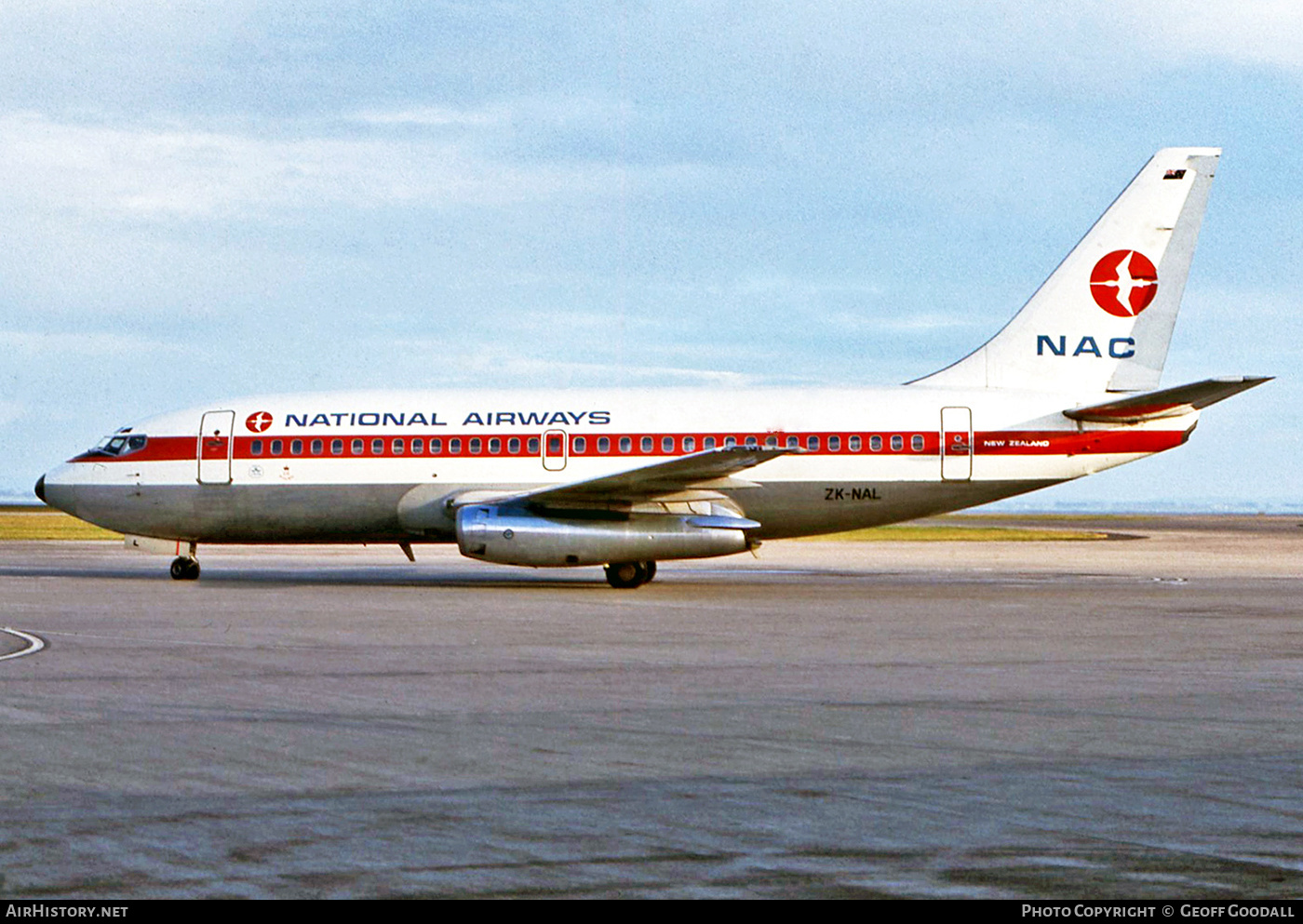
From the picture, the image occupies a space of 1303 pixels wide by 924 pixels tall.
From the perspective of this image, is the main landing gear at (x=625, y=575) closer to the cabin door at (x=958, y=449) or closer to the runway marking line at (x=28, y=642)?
the cabin door at (x=958, y=449)

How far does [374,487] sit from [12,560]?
1407 cm

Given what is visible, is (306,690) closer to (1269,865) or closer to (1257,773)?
(1257,773)

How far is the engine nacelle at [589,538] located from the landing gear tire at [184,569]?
6.36 m

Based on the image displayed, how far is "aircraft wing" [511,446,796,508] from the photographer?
929 inches

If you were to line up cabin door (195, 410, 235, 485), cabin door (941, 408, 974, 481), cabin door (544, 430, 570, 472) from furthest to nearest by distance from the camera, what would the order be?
cabin door (195, 410, 235, 485) → cabin door (544, 430, 570, 472) → cabin door (941, 408, 974, 481)

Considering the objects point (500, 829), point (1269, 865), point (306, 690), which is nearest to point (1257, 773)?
point (1269, 865)

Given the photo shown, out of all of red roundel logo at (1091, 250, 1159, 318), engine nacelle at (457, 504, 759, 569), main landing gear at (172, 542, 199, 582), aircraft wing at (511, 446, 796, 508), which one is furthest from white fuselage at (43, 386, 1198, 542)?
red roundel logo at (1091, 250, 1159, 318)

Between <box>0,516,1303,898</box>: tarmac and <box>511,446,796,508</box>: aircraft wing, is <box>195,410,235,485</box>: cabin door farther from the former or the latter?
<box>0,516,1303,898</box>: tarmac

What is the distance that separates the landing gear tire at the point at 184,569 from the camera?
28.3 metres

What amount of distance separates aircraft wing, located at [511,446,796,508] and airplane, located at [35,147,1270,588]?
0.19ft

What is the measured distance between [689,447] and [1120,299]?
8164 millimetres

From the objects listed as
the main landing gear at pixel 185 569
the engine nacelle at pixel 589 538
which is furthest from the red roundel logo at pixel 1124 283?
the main landing gear at pixel 185 569

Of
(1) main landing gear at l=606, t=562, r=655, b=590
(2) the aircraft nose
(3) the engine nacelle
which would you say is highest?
(2) the aircraft nose

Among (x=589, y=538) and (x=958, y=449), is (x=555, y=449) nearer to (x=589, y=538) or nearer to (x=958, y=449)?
(x=589, y=538)
